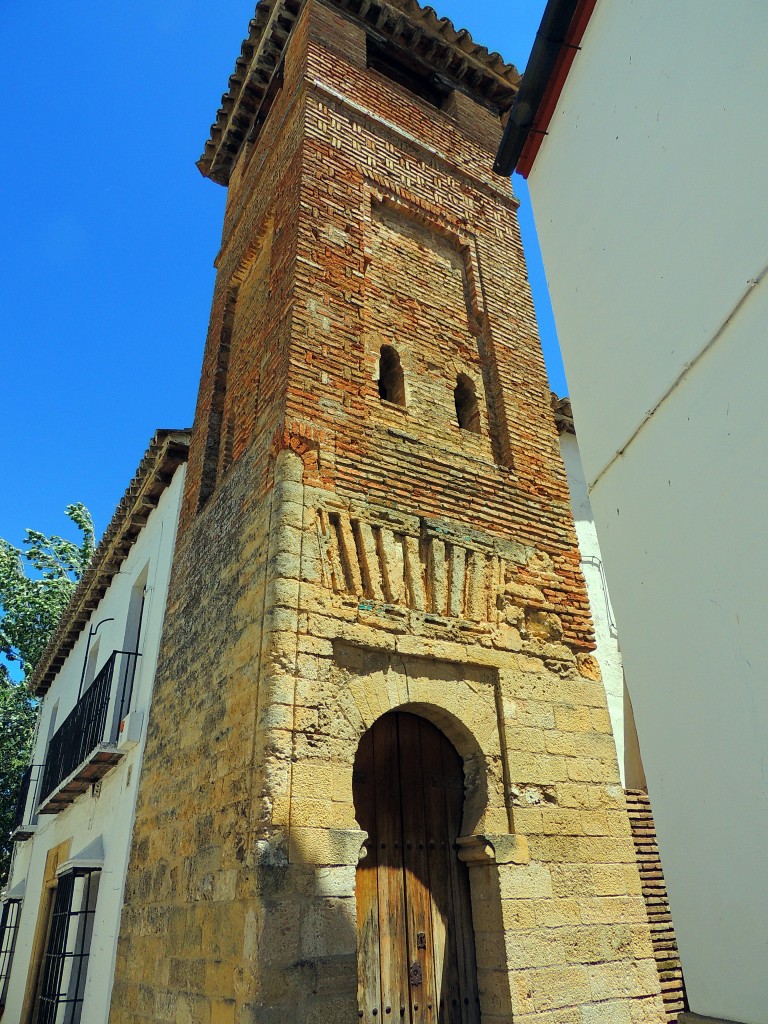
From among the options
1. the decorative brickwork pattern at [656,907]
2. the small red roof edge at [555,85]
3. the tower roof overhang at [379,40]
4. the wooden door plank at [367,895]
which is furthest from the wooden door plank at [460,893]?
the tower roof overhang at [379,40]

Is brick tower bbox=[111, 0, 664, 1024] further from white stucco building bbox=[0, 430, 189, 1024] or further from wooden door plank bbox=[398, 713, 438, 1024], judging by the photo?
white stucco building bbox=[0, 430, 189, 1024]

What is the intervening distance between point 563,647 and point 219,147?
7.69 m

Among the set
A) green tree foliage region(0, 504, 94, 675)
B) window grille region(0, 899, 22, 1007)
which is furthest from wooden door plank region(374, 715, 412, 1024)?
green tree foliage region(0, 504, 94, 675)

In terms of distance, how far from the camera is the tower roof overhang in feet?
26.3

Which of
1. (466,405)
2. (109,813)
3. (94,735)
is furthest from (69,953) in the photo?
(466,405)

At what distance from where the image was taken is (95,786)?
7312 mm

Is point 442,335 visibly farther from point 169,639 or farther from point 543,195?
point 169,639

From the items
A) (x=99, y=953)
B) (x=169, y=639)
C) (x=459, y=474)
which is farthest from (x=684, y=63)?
(x=99, y=953)

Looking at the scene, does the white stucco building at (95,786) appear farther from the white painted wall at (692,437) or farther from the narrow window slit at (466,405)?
the white painted wall at (692,437)

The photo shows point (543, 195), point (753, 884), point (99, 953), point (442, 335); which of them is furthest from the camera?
point (442, 335)

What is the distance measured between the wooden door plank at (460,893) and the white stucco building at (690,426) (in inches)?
75.8

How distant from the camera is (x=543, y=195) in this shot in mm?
4234

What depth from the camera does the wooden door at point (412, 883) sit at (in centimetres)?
388

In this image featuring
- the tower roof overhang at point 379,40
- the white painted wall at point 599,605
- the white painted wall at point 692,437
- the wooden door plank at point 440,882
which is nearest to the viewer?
the white painted wall at point 692,437
